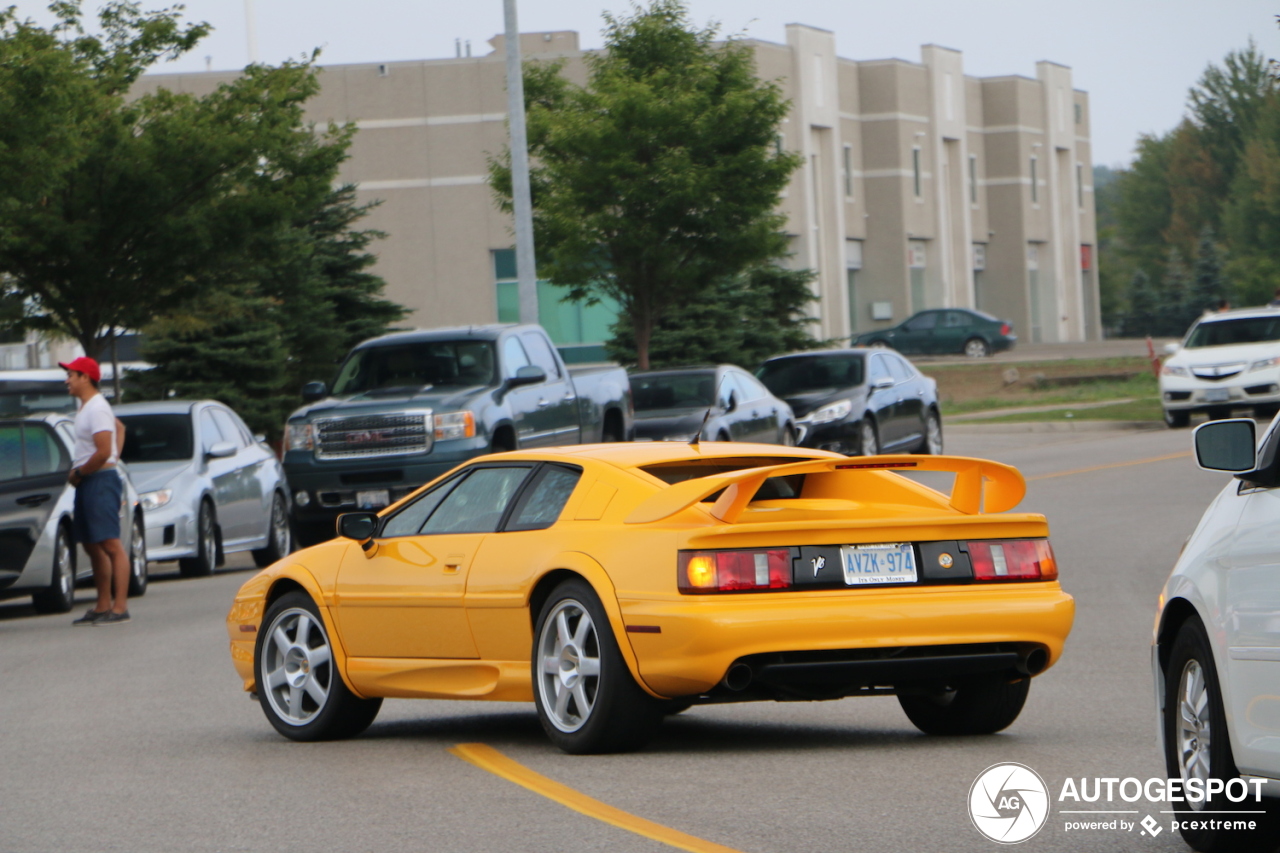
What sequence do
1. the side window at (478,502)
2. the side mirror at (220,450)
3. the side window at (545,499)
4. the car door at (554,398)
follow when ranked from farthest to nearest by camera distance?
1. the car door at (554,398)
2. the side mirror at (220,450)
3. the side window at (478,502)
4. the side window at (545,499)

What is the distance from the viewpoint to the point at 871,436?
25.3m

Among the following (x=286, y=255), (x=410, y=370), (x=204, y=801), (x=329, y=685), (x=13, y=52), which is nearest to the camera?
(x=204, y=801)

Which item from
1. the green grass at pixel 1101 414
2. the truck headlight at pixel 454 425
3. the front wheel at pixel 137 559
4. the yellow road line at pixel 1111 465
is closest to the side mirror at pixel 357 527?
the front wheel at pixel 137 559

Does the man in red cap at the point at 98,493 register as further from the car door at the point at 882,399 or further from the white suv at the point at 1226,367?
the white suv at the point at 1226,367

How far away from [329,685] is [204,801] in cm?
164

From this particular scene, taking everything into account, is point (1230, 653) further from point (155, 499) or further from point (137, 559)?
point (155, 499)

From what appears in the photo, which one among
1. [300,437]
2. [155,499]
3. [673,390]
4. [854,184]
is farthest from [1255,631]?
[854,184]

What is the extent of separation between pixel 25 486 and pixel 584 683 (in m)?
8.61

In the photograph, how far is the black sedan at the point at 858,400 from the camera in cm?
2508

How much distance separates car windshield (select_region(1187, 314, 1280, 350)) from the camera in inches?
1187

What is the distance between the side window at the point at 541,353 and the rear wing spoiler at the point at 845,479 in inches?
482

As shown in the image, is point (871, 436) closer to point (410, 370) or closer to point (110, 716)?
point (410, 370)

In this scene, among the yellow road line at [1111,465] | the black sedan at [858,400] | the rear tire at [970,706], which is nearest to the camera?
the rear tire at [970,706]

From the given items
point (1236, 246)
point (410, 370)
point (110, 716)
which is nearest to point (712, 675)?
point (110, 716)
